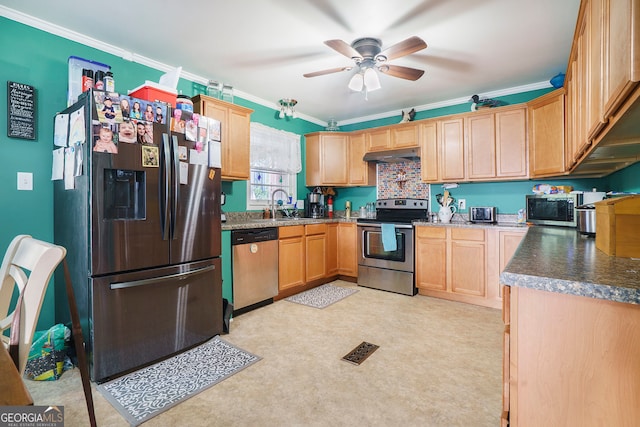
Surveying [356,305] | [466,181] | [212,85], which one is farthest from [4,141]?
[466,181]

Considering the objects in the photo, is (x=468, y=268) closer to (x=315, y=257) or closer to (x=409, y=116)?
(x=315, y=257)

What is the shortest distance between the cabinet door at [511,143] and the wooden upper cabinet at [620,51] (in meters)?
2.55

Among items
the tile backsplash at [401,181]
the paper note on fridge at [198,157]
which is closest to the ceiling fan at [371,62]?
the paper note on fridge at [198,157]

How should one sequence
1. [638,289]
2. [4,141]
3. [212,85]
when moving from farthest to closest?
1. [212,85]
2. [4,141]
3. [638,289]

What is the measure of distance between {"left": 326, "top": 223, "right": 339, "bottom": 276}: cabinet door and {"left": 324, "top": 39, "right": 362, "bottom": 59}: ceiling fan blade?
2.45m

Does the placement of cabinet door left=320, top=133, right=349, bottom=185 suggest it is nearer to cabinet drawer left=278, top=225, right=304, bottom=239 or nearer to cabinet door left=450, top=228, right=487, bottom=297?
cabinet drawer left=278, top=225, right=304, bottom=239

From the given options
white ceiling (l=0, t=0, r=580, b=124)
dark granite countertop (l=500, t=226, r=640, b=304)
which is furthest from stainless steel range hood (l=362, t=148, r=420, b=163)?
dark granite countertop (l=500, t=226, r=640, b=304)

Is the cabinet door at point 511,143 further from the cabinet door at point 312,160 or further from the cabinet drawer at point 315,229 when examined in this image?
the cabinet door at point 312,160

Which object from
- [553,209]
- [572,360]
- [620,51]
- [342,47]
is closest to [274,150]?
[342,47]

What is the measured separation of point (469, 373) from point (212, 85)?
11.9ft

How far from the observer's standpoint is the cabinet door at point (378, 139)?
4.43 metres

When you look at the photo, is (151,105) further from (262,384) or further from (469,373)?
(469,373)

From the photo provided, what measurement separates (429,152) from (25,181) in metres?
4.13

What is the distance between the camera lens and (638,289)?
31.4 inches
